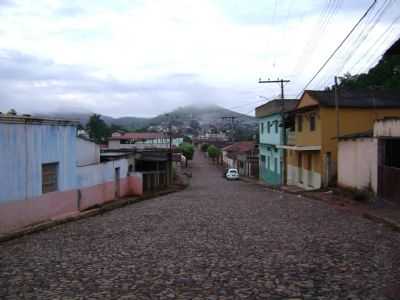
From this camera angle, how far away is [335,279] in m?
7.51

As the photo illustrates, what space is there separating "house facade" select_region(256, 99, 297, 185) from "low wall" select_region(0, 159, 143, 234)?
16.7m

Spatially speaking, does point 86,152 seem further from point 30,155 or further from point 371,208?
point 371,208

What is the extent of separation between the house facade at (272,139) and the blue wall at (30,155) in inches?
994

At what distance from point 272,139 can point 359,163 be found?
970 inches

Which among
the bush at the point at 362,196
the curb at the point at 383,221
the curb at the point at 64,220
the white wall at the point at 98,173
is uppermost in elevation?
the white wall at the point at 98,173

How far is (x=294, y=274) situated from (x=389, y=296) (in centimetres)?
160

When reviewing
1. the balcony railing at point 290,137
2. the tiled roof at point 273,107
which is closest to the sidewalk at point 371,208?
the balcony railing at point 290,137

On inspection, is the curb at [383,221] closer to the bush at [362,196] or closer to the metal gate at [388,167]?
the metal gate at [388,167]

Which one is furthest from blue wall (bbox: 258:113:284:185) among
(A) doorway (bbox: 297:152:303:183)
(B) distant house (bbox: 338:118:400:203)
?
(B) distant house (bbox: 338:118:400:203)

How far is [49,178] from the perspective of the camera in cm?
1595

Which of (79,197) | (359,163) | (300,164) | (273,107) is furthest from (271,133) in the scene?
(79,197)

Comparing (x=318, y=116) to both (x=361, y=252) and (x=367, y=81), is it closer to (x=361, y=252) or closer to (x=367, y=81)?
(x=361, y=252)

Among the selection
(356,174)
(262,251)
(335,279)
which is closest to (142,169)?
(356,174)

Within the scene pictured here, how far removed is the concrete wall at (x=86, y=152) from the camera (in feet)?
75.9
